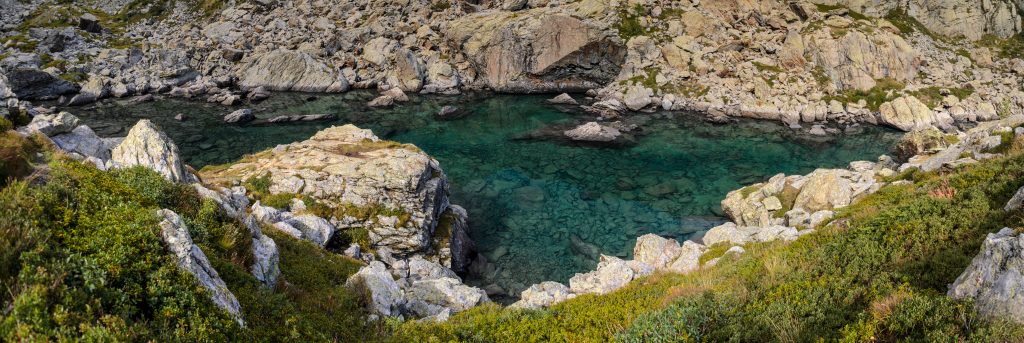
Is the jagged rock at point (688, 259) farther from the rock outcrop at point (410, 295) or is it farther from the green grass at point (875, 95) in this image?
the green grass at point (875, 95)

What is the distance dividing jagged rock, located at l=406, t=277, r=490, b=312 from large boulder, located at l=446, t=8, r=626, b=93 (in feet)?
174

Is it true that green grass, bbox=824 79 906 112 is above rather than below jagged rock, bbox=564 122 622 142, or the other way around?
above

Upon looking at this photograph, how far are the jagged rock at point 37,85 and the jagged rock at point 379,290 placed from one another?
65389mm

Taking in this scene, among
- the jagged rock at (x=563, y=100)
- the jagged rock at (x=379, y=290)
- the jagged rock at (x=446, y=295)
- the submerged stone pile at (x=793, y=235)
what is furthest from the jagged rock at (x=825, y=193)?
the jagged rock at (x=563, y=100)

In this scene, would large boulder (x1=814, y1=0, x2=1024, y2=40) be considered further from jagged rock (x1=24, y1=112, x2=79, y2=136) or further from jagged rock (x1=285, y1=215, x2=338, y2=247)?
jagged rock (x1=24, y1=112, x2=79, y2=136)

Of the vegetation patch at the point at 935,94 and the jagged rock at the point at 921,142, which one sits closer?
the jagged rock at the point at 921,142

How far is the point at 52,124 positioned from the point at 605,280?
20.3 meters

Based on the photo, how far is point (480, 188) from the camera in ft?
108

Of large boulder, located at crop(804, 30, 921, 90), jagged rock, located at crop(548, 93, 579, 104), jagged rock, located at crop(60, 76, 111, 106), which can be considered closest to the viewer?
jagged rock, located at crop(60, 76, 111, 106)

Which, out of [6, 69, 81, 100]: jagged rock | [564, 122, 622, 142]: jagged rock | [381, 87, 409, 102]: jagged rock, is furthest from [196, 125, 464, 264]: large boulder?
[6, 69, 81, 100]: jagged rock

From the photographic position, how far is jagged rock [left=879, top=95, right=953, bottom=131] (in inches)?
2029

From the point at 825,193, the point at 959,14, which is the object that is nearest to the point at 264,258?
the point at 825,193

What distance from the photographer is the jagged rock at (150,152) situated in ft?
54.1

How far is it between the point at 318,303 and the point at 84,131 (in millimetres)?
12822
